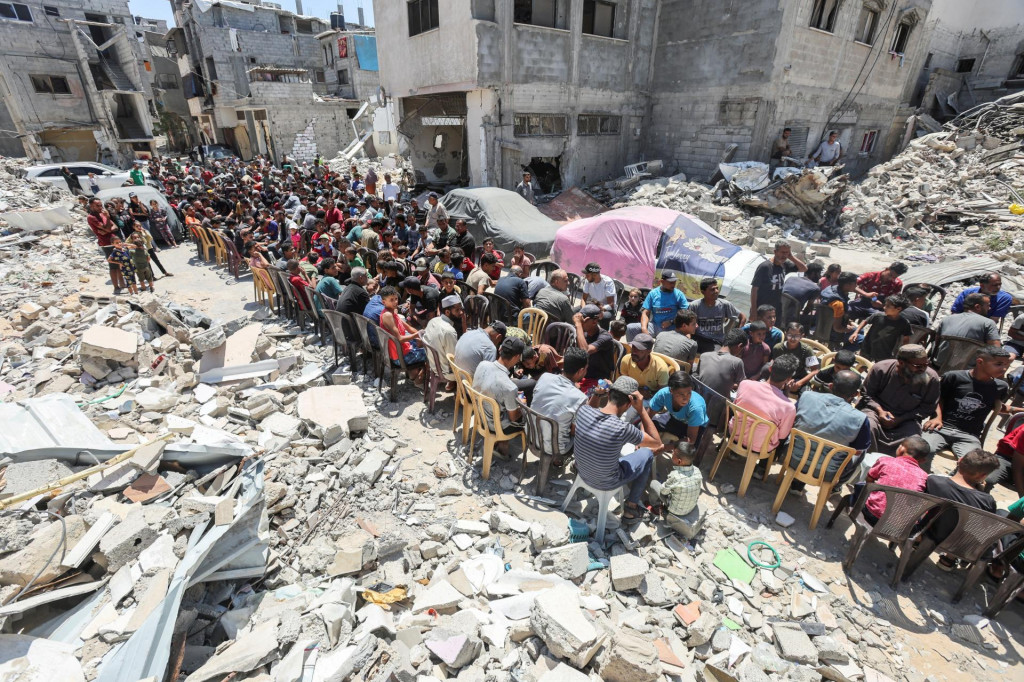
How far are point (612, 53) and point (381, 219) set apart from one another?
12.8m

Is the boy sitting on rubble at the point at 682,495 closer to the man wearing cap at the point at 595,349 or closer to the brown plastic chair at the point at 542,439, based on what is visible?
the brown plastic chair at the point at 542,439

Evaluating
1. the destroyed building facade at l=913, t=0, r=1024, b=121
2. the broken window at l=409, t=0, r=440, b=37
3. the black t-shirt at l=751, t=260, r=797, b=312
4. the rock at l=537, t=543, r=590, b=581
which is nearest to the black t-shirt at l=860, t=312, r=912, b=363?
the black t-shirt at l=751, t=260, r=797, b=312

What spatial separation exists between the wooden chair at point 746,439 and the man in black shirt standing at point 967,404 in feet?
5.75

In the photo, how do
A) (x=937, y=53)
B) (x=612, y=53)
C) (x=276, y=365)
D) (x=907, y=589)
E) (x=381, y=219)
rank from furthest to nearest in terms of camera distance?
(x=937, y=53), (x=612, y=53), (x=381, y=219), (x=276, y=365), (x=907, y=589)

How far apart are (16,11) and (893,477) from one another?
40.1 meters

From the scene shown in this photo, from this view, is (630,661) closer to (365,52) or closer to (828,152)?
(828,152)

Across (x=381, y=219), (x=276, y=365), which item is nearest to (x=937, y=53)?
(x=381, y=219)

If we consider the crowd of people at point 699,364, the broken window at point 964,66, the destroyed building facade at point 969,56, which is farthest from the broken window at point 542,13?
the broken window at point 964,66

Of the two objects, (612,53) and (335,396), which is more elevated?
(612,53)

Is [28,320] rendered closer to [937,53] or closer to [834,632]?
[834,632]

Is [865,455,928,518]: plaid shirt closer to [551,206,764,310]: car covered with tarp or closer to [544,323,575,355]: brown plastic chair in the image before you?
[544,323,575,355]: brown plastic chair

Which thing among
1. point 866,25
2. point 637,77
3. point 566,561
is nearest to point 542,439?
point 566,561

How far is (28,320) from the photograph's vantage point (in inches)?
315

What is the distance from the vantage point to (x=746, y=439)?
14.2 ft
